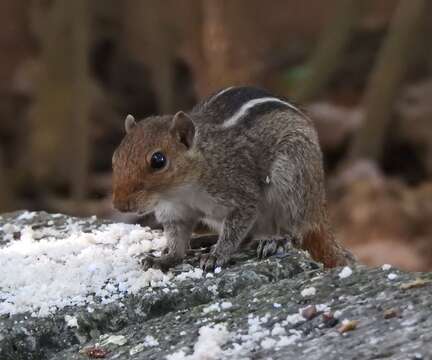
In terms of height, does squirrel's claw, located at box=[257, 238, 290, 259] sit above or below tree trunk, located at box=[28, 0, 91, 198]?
below

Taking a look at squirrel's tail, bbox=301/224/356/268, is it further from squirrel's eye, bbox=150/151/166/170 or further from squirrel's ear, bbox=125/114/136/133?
squirrel's ear, bbox=125/114/136/133

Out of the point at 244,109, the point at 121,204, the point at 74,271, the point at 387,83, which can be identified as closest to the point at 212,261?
the point at 121,204

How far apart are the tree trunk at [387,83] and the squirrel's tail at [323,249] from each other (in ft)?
16.6

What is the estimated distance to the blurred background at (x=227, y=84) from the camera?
9.00 meters

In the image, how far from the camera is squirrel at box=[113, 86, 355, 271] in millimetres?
4027

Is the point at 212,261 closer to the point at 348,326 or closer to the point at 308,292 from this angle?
the point at 308,292

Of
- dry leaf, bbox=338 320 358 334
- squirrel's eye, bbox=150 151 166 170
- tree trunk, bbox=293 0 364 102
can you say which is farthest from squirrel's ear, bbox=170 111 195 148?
tree trunk, bbox=293 0 364 102

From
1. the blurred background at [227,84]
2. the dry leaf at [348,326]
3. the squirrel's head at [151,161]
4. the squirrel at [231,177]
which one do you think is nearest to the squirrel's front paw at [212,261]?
the squirrel at [231,177]

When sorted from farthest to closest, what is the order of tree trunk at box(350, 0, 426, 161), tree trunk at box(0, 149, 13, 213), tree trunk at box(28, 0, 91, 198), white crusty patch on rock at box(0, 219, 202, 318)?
Result: tree trunk at box(28, 0, 91, 198) < tree trunk at box(0, 149, 13, 213) < tree trunk at box(350, 0, 426, 161) < white crusty patch on rock at box(0, 219, 202, 318)

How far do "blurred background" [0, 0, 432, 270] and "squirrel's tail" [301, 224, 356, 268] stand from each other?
355cm

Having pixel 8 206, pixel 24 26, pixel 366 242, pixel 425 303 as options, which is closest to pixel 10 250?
pixel 425 303

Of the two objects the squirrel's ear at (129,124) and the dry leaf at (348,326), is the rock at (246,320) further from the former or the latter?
the squirrel's ear at (129,124)

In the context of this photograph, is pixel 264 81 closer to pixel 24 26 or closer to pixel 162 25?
pixel 162 25

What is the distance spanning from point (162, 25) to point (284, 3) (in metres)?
1.89
